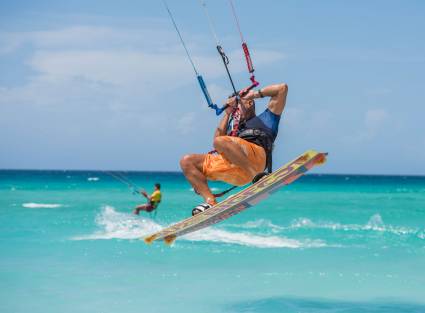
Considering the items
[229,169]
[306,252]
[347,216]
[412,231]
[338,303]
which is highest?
[347,216]

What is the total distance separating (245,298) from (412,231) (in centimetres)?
1314

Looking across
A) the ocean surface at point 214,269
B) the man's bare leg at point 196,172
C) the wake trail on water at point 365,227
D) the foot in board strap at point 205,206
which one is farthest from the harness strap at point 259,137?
the wake trail on water at point 365,227

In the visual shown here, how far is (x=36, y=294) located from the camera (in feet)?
39.5

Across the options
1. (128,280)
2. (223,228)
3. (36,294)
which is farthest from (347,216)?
(36,294)

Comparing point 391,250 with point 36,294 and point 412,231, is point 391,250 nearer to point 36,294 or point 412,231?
point 412,231

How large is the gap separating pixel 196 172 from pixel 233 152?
612 millimetres

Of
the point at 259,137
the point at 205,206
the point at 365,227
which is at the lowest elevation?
the point at 205,206

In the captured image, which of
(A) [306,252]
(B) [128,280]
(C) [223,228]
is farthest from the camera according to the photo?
(C) [223,228]

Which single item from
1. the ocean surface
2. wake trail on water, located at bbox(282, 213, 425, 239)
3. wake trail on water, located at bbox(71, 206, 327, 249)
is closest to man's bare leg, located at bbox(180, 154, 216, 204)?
the ocean surface

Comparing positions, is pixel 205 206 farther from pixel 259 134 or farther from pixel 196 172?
pixel 259 134

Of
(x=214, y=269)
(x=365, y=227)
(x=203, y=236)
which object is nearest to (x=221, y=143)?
(x=214, y=269)

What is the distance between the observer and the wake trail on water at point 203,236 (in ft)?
63.1

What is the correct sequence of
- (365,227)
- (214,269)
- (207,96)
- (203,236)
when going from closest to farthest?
(207,96) < (214,269) < (203,236) < (365,227)

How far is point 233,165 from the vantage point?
791 cm
